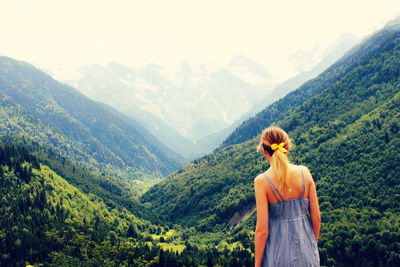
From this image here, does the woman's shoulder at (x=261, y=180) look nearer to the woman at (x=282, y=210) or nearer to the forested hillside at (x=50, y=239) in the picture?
the woman at (x=282, y=210)

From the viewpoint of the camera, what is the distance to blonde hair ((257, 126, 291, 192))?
43.3 feet

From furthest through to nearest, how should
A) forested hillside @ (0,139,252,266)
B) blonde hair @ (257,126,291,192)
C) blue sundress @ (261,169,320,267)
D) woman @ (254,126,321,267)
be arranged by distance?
1. forested hillside @ (0,139,252,266)
2. blue sundress @ (261,169,320,267)
3. woman @ (254,126,321,267)
4. blonde hair @ (257,126,291,192)

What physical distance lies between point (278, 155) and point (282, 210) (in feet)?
7.67

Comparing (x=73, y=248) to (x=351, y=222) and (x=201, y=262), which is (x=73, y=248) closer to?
(x=201, y=262)

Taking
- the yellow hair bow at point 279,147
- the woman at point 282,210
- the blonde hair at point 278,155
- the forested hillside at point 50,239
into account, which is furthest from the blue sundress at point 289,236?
the forested hillside at point 50,239

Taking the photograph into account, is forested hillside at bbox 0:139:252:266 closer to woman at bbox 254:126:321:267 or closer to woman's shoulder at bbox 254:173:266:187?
woman at bbox 254:126:321:267

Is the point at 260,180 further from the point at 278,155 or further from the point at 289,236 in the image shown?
the point at 289,236

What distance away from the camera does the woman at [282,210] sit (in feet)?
43.7

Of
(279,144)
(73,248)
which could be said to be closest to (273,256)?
(279,144)

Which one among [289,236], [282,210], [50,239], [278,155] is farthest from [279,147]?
[50,239]

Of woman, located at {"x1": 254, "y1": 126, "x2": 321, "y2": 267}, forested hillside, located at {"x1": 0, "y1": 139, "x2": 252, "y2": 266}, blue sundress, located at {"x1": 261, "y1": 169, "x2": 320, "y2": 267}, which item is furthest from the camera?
forested hillside, located at {"x1": 0, "y1": 139, "x2": 252, "y2": 266}

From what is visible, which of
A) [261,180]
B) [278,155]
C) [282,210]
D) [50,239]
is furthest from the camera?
[50,239]

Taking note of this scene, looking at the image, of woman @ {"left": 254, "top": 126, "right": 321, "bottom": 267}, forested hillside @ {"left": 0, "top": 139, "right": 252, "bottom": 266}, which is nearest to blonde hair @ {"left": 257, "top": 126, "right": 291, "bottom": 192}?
woman @ {"left": 254, "top": 126, "right": 321, "bottom": 267}

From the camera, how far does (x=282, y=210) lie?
Result: 13672mm
